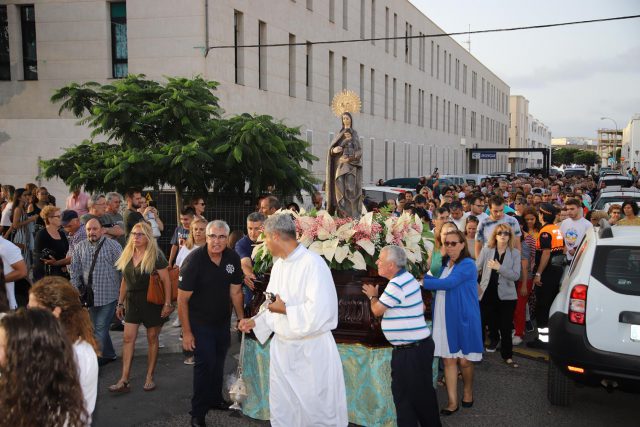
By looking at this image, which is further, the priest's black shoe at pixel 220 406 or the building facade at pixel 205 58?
the building facade at pixel 205 58

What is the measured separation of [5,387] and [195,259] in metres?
3.30

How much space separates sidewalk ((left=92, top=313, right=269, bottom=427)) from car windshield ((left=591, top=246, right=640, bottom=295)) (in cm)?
326

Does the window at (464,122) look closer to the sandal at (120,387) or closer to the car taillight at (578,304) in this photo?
the car taillight at (578,304)

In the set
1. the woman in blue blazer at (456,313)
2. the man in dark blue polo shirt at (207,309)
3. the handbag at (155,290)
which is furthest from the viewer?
the handbag at (155,290)

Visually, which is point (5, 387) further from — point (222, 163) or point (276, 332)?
point (222, 163)

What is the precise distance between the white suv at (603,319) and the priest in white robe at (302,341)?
2.08m

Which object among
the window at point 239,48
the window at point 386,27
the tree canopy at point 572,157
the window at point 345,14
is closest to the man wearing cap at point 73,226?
the window at point 239,48

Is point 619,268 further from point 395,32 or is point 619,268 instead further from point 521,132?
point 521,132

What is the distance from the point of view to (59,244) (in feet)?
26.3

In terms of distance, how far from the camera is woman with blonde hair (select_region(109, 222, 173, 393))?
21.7 ft

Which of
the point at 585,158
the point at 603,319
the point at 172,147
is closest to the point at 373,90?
the point at 172,147

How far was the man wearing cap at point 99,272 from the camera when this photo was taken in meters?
7.23

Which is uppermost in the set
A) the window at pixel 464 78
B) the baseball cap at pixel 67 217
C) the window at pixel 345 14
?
the window at pixel 464 78

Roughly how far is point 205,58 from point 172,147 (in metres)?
7.40
